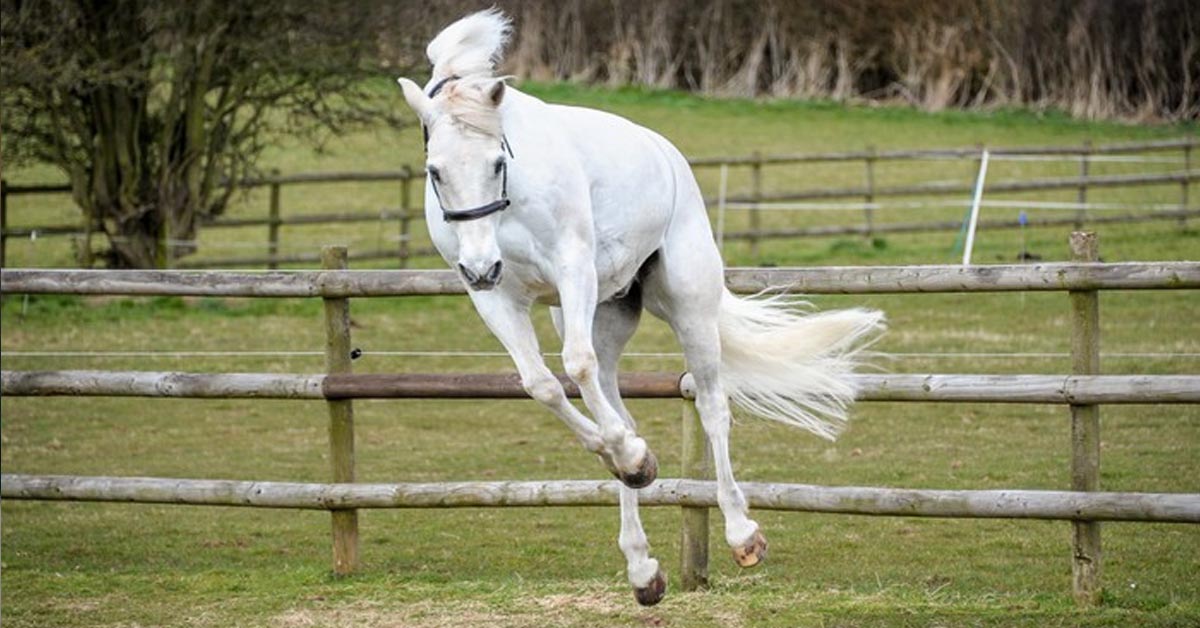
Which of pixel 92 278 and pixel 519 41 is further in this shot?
pixel 519 41

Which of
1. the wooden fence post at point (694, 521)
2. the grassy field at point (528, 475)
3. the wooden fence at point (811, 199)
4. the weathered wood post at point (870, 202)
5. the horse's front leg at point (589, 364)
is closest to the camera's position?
the horse's front leg at point (589, 364)

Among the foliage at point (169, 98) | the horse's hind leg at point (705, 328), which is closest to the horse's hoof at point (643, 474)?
the horse's hind leg at point (705, 328)

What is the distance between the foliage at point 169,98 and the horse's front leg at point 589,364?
1166 centimetres

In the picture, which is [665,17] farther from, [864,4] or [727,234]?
[727,234]

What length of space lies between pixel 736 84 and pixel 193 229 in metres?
14.5

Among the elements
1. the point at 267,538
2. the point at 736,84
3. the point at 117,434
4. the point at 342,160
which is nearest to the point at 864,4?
the point at 736,84

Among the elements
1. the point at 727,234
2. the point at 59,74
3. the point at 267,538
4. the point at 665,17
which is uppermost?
the point at 665,17

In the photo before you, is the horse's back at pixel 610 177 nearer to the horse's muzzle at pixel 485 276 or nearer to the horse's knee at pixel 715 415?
the horse's muzzle at pixel 485 276

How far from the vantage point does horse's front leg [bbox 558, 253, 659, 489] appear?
551cm

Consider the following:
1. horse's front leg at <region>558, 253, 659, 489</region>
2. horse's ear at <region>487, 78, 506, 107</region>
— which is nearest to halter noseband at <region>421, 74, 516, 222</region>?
horse's ear at <region>487, 78, 506, 107</region>

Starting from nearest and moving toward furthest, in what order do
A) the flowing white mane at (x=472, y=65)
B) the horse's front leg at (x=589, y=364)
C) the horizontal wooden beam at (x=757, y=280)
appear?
the flowing white mane at (x=472, y=65), the horse's front leg at (x=589, y=364), the horizontal wooden beam at (x=757, y=280)

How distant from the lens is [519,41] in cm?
3081

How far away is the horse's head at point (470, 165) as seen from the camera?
520 cm

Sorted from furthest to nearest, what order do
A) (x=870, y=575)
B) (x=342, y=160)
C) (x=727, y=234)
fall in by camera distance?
(x=342, y=160), (x=727, y=234), (x=870, y=575)
